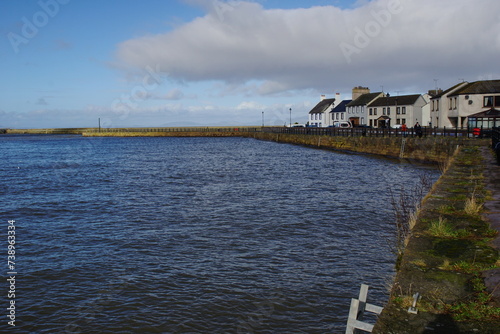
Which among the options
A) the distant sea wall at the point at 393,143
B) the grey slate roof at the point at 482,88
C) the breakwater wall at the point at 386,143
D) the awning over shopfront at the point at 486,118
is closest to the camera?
the distant sea wall at the point at 393,143

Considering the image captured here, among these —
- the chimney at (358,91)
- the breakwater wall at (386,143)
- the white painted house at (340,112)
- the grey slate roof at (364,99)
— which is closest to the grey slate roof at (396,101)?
the grey slate roof at (364,99)

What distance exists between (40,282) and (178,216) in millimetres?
6872

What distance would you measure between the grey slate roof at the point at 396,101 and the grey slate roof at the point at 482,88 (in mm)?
18113

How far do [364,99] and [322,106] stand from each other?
66.2 ft

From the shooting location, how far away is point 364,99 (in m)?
89.1

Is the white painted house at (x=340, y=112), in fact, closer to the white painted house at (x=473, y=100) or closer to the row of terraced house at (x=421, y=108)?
the row of terraced house at (x=421, y=108)

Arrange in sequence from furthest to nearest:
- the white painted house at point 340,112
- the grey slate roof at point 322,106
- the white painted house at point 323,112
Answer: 1. the grey slate roof at point 322,106
2. the white painted house at point 323,112
3. the white painted house at point 340,112

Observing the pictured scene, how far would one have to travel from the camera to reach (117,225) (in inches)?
588

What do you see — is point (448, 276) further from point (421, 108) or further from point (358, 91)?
point (358, 91)

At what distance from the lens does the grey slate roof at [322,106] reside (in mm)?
105812

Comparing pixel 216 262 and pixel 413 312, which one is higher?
pixel 413 312

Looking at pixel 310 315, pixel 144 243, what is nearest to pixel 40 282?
pixel 144 243

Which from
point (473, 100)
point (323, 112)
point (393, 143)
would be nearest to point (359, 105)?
point (323, 112)

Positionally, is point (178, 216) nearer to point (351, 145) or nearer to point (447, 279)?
point (447, 279)
